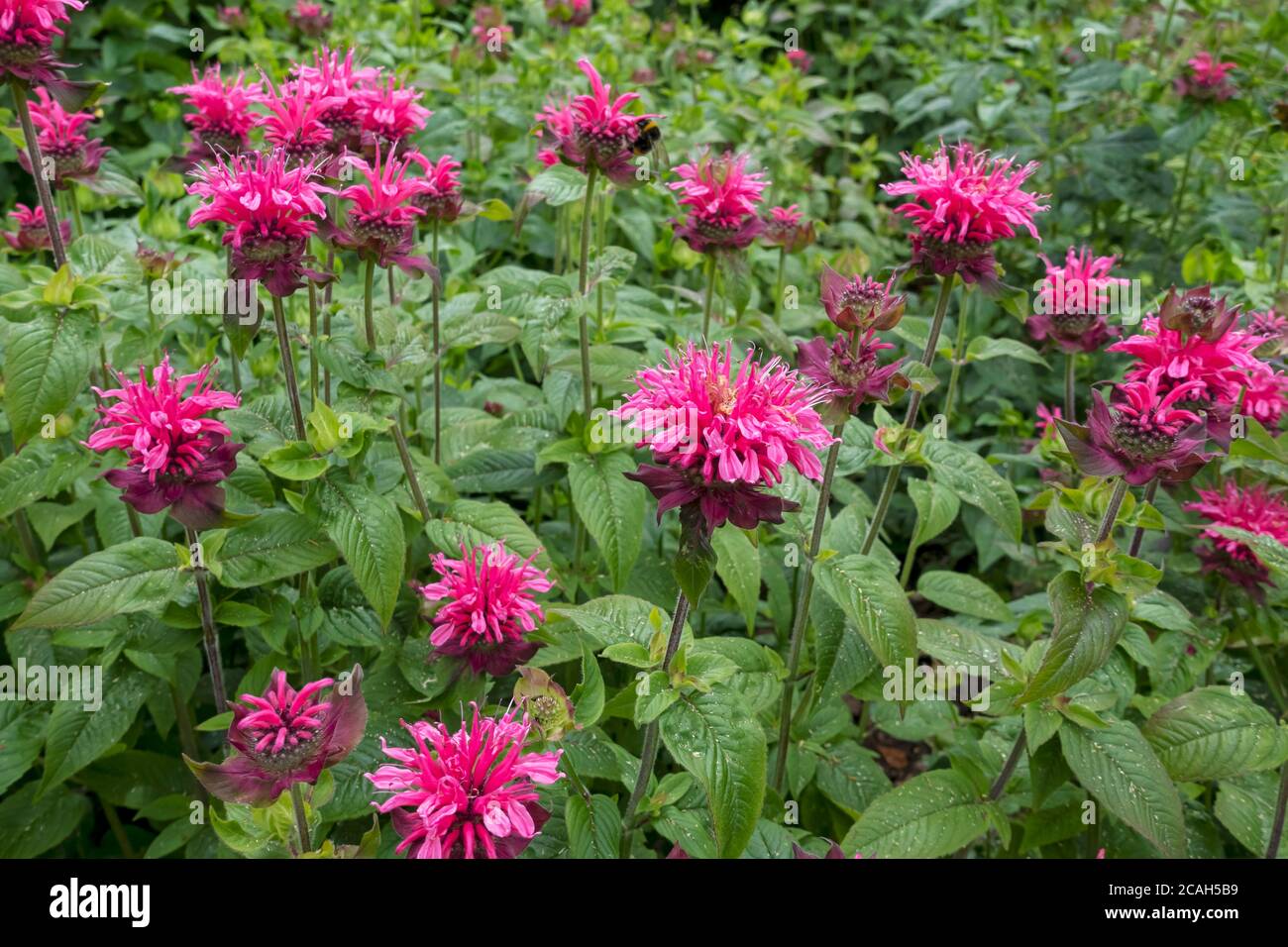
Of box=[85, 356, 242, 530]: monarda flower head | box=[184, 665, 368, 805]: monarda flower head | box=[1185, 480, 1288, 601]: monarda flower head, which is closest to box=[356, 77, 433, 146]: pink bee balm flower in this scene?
box=[85, 356, 242, 530]: monarda flower head

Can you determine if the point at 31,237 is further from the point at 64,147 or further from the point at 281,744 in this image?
the point at 281,744

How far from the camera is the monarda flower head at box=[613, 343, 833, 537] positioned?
1.42m

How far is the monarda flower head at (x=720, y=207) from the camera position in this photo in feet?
7.47

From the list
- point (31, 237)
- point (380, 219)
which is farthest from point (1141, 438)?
point (31, 237)

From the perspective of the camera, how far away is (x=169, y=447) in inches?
65.8

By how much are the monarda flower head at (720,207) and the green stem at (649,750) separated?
92 centimetres

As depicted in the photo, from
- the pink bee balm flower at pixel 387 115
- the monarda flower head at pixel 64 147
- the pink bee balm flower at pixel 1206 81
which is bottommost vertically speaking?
the monarda flower head at pixel 64 147

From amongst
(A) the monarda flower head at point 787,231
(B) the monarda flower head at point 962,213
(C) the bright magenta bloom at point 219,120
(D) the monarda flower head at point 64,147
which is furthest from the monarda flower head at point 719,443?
(D) the monarda flower head at point 64,147

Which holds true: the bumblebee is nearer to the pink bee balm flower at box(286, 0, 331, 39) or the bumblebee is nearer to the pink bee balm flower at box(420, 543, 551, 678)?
the pink bee balm flower at box(420, 543, 551, 678)

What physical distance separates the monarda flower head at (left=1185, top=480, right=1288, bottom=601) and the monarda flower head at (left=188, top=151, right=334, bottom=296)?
6.31ft

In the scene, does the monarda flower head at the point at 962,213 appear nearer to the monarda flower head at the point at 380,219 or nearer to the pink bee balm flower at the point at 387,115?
the monarda flower head at the point at 380,219

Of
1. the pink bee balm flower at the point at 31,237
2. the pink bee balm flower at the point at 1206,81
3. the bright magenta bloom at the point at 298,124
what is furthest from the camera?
the pink bee balm flower at the point at 1206,81

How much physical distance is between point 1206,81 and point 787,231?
179 cm
